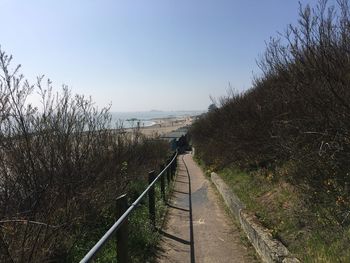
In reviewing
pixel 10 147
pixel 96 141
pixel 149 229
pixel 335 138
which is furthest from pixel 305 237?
pixel 96 141

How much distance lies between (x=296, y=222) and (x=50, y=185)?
395cm

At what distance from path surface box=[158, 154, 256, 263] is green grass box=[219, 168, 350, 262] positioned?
67cm

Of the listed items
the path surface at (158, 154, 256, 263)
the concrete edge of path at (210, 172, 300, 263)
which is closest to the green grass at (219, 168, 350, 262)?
the concrete edge of path at (210, 172, 300, 263)

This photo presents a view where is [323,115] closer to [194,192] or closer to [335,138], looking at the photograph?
[335,138]

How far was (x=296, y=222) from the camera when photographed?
7.25 meters

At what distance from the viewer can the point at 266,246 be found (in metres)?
6.57

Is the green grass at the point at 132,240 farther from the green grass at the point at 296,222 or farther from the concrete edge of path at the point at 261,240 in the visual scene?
the green grass at the point at 296,222

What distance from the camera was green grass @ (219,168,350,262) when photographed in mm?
5461

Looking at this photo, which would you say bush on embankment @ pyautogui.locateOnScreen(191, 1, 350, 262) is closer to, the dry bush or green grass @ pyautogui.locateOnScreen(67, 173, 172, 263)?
the dry bush

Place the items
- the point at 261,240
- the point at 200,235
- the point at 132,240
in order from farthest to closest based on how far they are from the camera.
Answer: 1. the point at 200,235
2. the point at 132,240
3. the point at 261,240

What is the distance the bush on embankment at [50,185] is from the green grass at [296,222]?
8.81ft

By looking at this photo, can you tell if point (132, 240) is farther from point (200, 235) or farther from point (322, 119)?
point (322, 119)

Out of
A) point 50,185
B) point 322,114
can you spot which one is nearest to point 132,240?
point 50,185

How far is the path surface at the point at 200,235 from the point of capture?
24.0 feet
